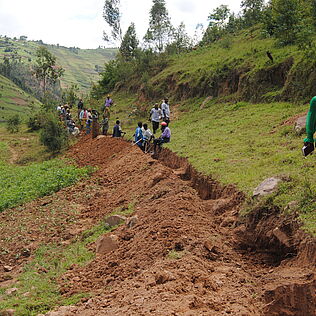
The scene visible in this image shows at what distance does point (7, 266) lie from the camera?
345 inches

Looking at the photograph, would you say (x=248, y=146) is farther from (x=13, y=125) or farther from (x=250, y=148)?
(x=13, y=125)

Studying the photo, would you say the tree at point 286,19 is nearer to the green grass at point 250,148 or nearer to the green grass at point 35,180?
the green grass at point 250,148

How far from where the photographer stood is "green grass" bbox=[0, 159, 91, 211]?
46.1ft

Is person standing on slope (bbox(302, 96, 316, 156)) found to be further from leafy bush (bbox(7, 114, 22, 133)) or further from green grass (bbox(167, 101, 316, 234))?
leafy bush (bbox(7, 114, 22, 133))

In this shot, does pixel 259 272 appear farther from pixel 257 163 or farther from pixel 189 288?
pixel 257 163

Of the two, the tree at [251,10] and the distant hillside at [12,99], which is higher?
the tree at [251,10]

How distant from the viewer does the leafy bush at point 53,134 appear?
2256 cm

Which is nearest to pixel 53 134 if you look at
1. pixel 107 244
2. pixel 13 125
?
pixel 107 244

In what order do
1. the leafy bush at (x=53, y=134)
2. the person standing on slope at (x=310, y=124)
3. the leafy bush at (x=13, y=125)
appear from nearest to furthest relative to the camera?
the person standing on slope at (x=310, y=124) → the leafy bush at (x=53, y=134) → the leafy bush at (x=13, y=125)

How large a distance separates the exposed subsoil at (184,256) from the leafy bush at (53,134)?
37.7ft

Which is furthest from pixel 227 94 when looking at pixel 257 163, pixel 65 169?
pixel 257 163

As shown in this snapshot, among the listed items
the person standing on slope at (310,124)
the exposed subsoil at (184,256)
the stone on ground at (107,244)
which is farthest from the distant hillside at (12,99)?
the person standing on slope at (310,124)

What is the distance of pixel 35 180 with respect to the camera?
627 inches

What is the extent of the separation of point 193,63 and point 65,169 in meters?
16.8
